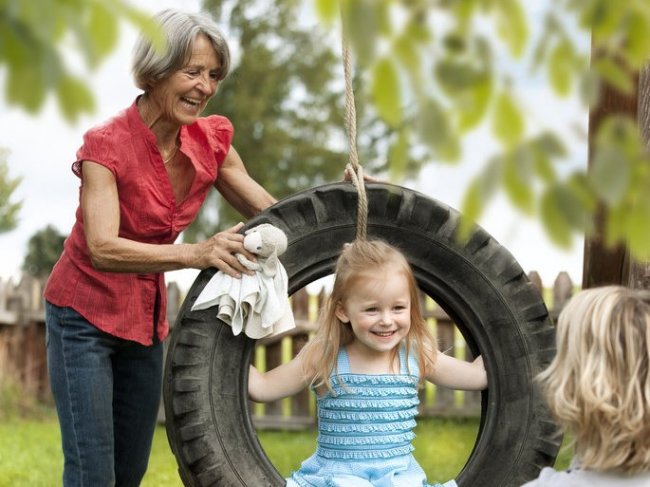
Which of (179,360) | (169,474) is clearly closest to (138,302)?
(179,360)

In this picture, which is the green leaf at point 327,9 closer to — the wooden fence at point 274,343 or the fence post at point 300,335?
the wooden fence at point 274,343

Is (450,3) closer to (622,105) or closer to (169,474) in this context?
(622,105)

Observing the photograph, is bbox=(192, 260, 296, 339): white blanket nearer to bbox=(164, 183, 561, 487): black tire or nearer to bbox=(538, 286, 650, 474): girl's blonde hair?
bbox=(164, 183, 561, 487): black tire

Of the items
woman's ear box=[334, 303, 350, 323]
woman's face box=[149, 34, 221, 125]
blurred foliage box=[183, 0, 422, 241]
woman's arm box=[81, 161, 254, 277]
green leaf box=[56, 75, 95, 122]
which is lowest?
woman's ear box=[334, 303, 350, 323]

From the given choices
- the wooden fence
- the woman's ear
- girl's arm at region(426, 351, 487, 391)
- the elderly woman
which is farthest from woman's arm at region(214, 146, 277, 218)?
the wooden fence

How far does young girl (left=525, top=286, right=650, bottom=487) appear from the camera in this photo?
6.61ft

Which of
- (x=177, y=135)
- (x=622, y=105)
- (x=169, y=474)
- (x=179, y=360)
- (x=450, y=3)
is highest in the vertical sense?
(x=622, y=105)

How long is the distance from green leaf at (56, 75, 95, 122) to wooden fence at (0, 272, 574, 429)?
6063 millimetres

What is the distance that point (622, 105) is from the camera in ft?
12.9

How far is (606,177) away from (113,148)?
186cm

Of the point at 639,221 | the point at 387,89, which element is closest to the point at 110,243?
the point at 387,89

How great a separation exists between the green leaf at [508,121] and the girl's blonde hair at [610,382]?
26.3 inches

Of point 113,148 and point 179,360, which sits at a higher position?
point 113,148

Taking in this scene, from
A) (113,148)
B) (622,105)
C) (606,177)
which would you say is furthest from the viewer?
(622,105)
